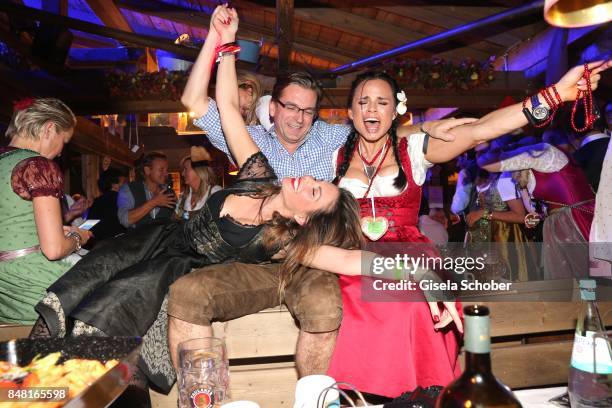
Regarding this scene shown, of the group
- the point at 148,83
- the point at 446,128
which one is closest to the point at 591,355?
the point at 446,128

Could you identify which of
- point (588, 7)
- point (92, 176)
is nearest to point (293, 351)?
point (588, 7)

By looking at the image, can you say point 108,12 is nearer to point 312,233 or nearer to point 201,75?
point 201,75

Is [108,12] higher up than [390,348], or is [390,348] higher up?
[108,12]

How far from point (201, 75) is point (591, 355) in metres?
2.11

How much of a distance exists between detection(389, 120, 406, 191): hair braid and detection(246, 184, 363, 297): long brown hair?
0.30m

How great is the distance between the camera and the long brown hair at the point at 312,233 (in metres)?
2.13

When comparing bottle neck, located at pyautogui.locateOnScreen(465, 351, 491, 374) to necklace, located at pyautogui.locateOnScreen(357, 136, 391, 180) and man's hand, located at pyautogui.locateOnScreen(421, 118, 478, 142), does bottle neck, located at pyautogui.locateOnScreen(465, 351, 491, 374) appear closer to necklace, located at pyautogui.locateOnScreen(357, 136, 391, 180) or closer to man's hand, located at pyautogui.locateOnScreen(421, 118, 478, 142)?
man's hand, located at pyautogui.locateOnScreen(421, 118, 478, 142)

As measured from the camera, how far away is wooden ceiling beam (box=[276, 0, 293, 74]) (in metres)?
4.28

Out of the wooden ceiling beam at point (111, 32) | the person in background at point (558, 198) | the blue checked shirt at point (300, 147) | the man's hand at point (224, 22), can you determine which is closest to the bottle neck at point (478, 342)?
the blue checked shirt at point (300, 147)

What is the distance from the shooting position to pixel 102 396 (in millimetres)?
845

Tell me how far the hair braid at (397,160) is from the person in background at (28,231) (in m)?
1.60

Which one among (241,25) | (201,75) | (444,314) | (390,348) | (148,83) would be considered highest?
(241,25)

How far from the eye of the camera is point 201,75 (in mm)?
2471

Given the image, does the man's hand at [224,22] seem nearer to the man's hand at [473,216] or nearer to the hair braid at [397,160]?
the hair braid at [397,160]
